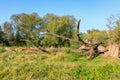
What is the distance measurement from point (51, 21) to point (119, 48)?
113 ft

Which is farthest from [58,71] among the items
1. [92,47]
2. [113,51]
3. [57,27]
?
[57,27]

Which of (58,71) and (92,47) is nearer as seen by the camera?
(58,71)

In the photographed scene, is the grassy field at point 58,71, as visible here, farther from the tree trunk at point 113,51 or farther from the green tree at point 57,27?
the green tree at point 57,27

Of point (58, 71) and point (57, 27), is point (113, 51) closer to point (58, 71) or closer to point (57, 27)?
point (58, 71)

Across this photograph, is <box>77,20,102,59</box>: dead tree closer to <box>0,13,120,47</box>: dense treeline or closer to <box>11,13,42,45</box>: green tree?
<box>0,13,120,47</box>: dense treeline

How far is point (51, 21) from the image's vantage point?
46.8 meters

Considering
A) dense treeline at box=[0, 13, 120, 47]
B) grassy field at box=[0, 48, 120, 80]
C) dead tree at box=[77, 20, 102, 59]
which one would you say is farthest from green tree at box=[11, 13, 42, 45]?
grassy field at box=[0, 48, 120, 80]

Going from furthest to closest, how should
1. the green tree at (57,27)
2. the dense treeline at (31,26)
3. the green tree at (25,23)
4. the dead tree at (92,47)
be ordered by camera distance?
the green tree at (25,23), the dense treeline at (31,26), the green tree at (57,27), the dead tree at (92,47)

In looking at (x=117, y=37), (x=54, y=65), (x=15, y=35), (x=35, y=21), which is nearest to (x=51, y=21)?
(x=35, y=21)

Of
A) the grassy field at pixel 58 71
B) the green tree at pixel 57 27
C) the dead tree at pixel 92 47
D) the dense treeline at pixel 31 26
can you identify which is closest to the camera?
the grassy field at pixel 58 71

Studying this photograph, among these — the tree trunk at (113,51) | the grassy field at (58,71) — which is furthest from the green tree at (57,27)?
the grassy field at (58,71)

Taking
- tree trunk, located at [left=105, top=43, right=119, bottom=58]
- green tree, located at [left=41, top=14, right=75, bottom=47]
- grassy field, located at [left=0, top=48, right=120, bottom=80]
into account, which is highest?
green tree, located at [left=41, top=14, right=75, bottom=47]

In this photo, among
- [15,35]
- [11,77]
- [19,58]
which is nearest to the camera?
[11,77]

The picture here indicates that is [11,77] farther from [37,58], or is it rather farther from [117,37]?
[117,37]
